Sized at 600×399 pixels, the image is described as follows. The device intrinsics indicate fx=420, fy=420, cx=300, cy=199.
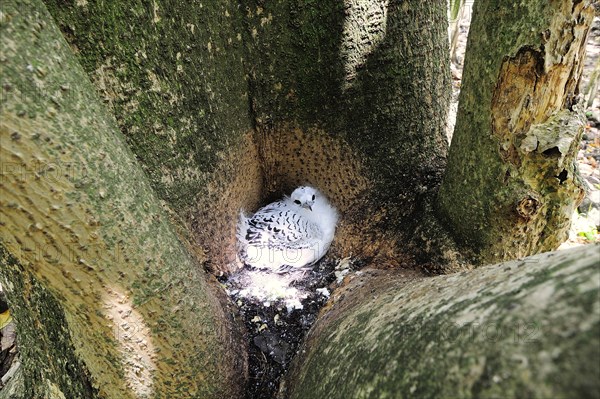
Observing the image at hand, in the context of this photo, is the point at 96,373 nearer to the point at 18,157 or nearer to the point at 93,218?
the point at 93,218

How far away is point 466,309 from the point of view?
0.82 m

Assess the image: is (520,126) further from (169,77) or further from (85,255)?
(85,255)

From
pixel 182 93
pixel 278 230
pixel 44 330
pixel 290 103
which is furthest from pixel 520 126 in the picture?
pixel 44 330

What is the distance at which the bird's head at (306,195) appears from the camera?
224cm

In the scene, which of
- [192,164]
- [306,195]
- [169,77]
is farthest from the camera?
[306,195]

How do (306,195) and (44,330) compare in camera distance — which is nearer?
(44,330)

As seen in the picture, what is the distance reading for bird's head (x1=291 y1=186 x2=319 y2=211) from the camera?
224 cm

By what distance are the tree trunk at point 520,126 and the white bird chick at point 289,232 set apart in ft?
2.95

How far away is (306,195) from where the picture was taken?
226cm

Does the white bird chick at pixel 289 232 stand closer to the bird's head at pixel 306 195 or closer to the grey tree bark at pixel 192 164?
the bird's head at pixel 306 195

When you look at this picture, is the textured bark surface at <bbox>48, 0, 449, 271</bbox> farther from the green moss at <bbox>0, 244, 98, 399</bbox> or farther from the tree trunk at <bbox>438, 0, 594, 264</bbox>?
the green moss at <bbox>0, 244, 98, 399</bbox>

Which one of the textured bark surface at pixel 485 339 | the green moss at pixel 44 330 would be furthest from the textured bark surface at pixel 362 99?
the green moss at pixel 44 330

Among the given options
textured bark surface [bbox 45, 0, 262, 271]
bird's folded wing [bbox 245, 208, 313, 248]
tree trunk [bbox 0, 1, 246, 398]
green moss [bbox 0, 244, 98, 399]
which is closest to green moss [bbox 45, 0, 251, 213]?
textured bark surface [bbox 45, 0, 262, 271]

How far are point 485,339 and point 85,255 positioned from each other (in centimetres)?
82
